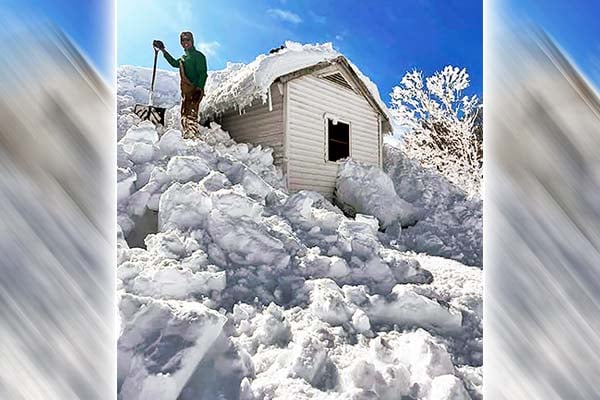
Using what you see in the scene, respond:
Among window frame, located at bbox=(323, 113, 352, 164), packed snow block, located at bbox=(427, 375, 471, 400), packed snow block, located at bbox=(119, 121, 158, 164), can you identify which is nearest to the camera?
packed snow block, located at bbox=(427, 375, 471, 400)

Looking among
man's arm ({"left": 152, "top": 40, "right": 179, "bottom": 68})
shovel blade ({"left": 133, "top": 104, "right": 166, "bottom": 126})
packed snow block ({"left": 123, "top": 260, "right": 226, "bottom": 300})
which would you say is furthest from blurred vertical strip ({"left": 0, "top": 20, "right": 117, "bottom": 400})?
A: shovel blade ({"left": 133, "top": 104, "right": 166, "bottom": 126})

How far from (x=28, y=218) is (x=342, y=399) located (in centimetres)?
75

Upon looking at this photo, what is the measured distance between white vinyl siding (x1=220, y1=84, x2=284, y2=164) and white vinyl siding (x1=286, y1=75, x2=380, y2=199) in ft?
0.25

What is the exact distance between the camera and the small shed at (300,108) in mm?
2781

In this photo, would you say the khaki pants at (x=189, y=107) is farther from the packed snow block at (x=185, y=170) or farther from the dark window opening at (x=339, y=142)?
the dark window opening at (x=339, y=142)

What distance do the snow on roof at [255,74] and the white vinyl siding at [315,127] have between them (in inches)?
6.1

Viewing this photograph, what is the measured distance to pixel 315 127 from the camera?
3033mm

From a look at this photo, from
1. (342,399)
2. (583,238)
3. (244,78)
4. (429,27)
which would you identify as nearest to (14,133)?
(342,399)

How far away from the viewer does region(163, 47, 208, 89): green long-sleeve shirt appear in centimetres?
241

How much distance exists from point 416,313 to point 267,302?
46 cm

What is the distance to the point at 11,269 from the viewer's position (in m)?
0.71

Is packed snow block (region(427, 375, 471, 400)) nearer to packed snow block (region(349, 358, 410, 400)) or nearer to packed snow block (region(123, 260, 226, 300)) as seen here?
packed snow block (region(349, 358, 410, 400))

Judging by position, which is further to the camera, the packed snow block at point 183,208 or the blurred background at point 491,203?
the packed snow block at point 183,208

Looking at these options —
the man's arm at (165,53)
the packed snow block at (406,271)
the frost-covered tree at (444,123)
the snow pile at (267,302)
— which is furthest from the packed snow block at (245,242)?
the frost-covered tree at (444,123)
